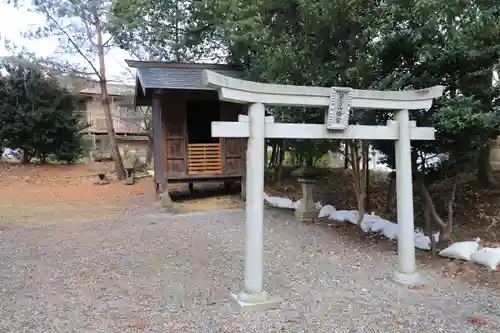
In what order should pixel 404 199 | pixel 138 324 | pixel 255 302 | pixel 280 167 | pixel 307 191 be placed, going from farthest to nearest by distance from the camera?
pixel 280 167, pixel 307 191, pixel 404 199, pixel 255 302, pixel 138 324

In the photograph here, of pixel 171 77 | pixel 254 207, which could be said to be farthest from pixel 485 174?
pixel 171 77

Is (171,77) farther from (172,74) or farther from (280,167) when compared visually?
(280,167)

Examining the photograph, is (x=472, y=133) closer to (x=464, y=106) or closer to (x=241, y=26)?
(x=464, y=106)

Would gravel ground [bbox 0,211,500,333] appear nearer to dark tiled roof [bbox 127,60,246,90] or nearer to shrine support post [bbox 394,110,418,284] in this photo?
shrine support post [bbox 394,110,418,284]

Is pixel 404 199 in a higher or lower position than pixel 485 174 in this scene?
lower

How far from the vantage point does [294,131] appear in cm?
428

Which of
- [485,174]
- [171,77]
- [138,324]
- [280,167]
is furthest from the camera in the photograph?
[280,167]

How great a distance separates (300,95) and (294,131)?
1.22 ft

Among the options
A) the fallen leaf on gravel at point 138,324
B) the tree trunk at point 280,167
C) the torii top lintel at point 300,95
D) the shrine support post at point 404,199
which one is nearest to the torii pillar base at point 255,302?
the fallen leaf on gravel at point 138,324

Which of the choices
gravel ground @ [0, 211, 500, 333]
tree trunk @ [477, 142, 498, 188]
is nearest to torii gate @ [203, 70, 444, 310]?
gravel ground @ [0, 211, 500, 333]

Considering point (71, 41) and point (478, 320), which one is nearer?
point (478, 320)

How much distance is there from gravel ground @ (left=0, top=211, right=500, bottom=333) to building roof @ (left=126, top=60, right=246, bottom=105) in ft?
12.5

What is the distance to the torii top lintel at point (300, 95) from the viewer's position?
12.5 ft

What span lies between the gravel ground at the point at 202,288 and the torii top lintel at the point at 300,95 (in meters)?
2.01
